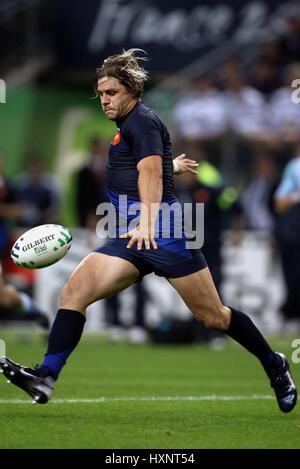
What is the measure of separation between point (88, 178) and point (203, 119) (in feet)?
7.02

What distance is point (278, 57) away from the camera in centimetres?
1956

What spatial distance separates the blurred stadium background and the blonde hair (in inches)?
86.3

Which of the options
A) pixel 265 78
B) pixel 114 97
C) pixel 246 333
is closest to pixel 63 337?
pixel 246 333

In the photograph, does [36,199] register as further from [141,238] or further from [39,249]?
[141,238]

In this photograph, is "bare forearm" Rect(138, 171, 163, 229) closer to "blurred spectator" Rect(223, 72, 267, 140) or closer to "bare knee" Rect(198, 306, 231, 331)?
"bare knee" Rect(198, 306, 231, 331)

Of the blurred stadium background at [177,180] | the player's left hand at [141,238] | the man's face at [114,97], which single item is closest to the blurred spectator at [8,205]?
the blurred stadium background at [177,180]

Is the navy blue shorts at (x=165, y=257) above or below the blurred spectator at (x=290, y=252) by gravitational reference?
above

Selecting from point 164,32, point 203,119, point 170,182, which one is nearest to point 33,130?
point 164,32

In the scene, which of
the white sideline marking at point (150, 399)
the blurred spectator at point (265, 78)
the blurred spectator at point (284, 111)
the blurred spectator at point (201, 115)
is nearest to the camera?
the white sideline marking at point (150, 399)

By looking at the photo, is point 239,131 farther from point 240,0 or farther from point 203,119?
point 240,0

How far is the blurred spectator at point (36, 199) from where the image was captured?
59.2ft

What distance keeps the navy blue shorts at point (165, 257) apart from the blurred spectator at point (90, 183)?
10.4 m

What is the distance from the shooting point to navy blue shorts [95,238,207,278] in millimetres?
7207

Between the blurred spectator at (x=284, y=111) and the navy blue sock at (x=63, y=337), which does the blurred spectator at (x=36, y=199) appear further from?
the navy blue sock at (x=63, y=337)
